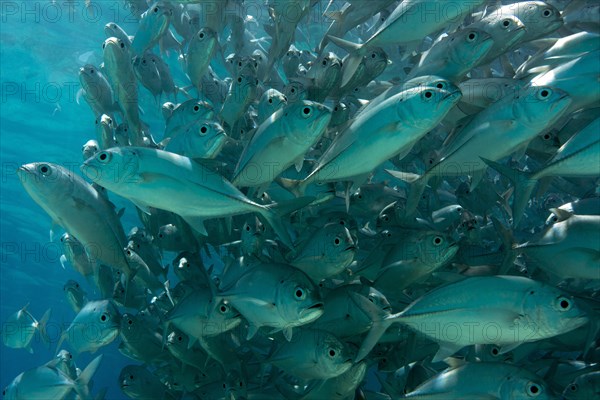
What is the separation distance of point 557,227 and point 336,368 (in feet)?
6.59

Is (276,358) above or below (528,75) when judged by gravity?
below

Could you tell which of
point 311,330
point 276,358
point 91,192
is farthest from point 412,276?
point 91,192

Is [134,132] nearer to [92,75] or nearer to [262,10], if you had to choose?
[92,75]

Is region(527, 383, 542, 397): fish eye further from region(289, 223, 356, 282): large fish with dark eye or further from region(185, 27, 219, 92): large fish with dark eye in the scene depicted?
region(185, 27, 219, 92): large fish with dark eye

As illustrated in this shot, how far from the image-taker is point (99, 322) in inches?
185

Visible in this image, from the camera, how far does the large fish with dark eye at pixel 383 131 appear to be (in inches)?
104

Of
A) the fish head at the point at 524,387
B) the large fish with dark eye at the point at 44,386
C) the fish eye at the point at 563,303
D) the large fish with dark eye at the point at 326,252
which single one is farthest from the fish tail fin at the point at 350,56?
the large fish with dark eye at the point at 44,386

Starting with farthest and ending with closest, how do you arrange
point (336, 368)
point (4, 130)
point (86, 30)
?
point (4, 130)
point (86, 30)
point (336, 368)

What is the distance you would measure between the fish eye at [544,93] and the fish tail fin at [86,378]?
16.8ft

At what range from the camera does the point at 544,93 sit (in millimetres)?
2609

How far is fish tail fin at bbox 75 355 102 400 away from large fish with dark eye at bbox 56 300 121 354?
0.37m

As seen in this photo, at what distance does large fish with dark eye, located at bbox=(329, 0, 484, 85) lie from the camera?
10.1ft

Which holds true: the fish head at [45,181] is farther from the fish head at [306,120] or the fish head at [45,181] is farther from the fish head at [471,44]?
the fish head at [471,44]

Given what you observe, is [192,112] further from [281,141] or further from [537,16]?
[537,16]
